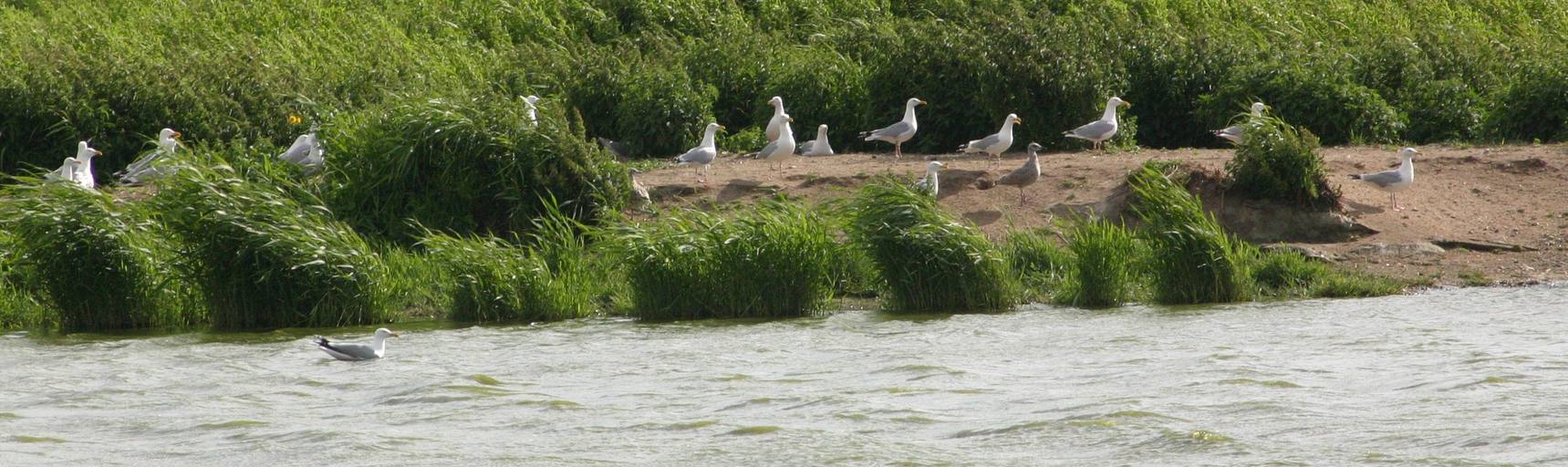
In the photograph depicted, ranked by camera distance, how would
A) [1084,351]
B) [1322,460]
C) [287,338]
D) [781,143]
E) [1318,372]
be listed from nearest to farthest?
[1322,460] → [1318,372] → [1084,351] → [287,338] → [781,143]

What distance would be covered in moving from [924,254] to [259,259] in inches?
212

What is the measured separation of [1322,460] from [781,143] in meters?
12.3

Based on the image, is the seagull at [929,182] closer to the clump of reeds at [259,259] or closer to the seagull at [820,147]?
the seagull at [820,147]

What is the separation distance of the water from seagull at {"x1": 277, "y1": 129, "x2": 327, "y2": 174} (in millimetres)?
4701

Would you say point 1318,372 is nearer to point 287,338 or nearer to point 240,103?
point 287,338

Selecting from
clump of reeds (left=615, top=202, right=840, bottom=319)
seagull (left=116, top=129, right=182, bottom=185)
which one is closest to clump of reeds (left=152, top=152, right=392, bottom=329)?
seagull (left=116, top=129, right=182, bottom=185)

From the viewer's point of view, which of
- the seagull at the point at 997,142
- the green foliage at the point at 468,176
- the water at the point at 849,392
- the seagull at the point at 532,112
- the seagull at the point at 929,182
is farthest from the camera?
the seagull at the point at 997,142

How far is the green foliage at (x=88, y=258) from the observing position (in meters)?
15.0

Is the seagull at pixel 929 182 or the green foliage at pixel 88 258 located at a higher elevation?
the seagull at pixel 929 182

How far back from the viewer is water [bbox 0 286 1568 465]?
10156 millimetres

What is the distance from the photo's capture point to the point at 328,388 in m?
12.5

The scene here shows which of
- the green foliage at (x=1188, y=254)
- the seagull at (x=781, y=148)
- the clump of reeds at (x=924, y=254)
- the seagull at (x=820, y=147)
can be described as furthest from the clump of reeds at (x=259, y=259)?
the seagull at (x=820, y=147)

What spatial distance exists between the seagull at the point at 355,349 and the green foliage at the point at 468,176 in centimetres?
469

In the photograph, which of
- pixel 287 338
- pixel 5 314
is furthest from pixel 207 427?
pixel 5 314
